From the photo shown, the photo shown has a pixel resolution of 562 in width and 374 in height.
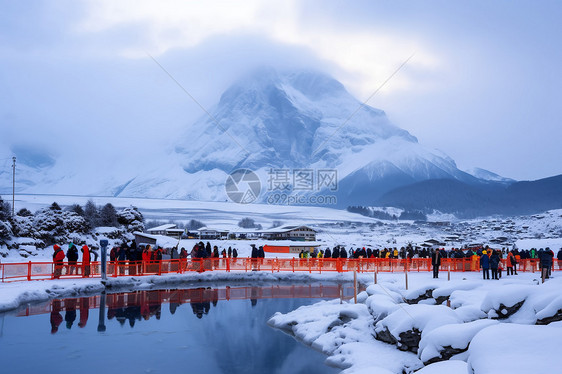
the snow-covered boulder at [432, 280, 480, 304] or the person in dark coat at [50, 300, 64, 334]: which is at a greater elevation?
the snow-covered boulder at [432, 280, 480, 304]

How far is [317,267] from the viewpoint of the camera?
106ft

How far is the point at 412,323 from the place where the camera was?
1270 cm

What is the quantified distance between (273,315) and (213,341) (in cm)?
451

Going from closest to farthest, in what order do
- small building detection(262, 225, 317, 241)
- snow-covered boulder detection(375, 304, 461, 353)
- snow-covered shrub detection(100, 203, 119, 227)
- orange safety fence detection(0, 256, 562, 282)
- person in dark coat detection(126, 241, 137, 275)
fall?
snow-covered boulder detection(375, 304, 461, 353)
orange safety fence detection(0, 256, 562, 282)
person in dark coat detection(126, 241, 137, 275)
snow-covered shrub detection(100, 203, 119, 227)
small building detection(262, 225, 317, 241)

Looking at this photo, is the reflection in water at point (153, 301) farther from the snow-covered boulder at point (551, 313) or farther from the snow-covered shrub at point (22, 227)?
the snow-covered shrub at point (22, 227)

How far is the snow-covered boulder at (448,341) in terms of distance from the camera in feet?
33.5

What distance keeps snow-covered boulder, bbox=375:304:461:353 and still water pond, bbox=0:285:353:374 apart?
185 centimetres

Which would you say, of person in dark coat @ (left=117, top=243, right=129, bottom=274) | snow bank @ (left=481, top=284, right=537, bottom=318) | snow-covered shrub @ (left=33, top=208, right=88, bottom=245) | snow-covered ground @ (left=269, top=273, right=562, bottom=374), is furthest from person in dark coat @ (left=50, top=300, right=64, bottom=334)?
snow-covered shrub @ (left=33, top=208, right=88, bottom=245)

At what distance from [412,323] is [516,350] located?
4.95m

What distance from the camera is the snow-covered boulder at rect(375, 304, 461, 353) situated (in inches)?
476

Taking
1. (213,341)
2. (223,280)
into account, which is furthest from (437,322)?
(223,280)

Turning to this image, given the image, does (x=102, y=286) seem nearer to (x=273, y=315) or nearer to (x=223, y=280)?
(x=223, y=280)

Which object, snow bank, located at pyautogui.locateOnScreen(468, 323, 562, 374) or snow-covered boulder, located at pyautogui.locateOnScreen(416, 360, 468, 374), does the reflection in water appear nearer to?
snow-covered boulder, located at pyautogui.locateOnScreen(416, 360, 468, 374)

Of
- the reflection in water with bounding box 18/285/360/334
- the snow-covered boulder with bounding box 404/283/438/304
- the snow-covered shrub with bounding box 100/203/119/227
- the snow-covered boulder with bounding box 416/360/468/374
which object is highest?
the snow-covered shrub with bounding box 100/203/119/227
